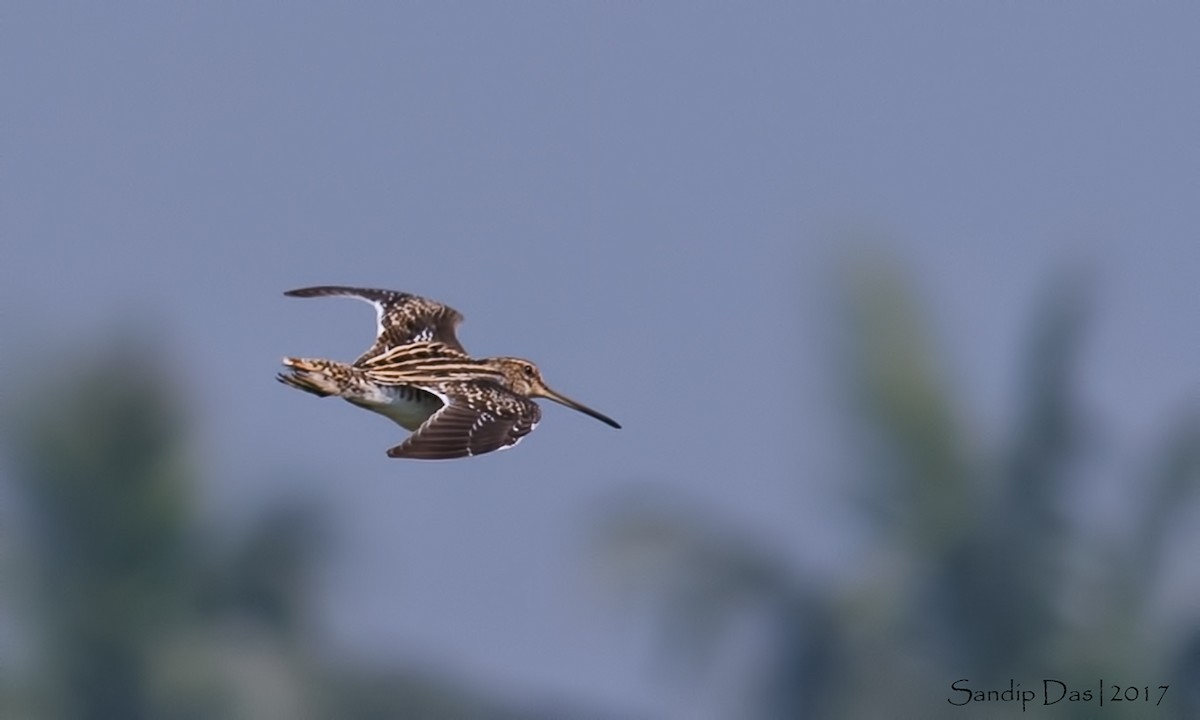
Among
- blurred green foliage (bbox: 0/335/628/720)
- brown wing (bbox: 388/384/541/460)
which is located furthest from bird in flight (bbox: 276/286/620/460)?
blurred green foliage (bbox: 0/335/628/720)

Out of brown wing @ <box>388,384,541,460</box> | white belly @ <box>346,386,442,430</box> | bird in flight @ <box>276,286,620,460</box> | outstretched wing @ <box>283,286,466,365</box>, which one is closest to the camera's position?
brown wing @ <box>388,384,541,460</box>

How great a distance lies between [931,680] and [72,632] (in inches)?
274

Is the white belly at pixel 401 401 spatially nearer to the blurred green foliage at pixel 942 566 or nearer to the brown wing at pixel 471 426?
the brown wing at pixel 471 426

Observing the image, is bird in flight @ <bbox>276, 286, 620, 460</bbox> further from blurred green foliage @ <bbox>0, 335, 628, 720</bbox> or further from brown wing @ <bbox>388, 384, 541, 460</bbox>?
blurred green foliage @ <bbox>0, 335, 628, 720</bbox>

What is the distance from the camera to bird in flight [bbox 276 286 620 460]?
43.8ft

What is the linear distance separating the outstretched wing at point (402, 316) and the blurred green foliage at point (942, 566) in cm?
501

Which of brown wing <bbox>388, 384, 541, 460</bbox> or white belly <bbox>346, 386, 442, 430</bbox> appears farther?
white belly <bbox>346, 386, 442, 430</bbox>

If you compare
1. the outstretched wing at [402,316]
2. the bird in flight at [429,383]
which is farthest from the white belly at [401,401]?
the outstretched wing at [402,316]

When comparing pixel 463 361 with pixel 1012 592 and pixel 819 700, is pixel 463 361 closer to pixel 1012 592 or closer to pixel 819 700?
pixel 819 700

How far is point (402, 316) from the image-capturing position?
53.2 feet

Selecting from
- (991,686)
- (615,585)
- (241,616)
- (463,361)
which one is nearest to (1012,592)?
(991,686)

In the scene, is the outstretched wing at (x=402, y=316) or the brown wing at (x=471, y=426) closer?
the brown wing at (x=471, y=426)

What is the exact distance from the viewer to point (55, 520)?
2405 centimetres

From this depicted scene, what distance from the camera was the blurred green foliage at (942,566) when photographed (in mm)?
22109
